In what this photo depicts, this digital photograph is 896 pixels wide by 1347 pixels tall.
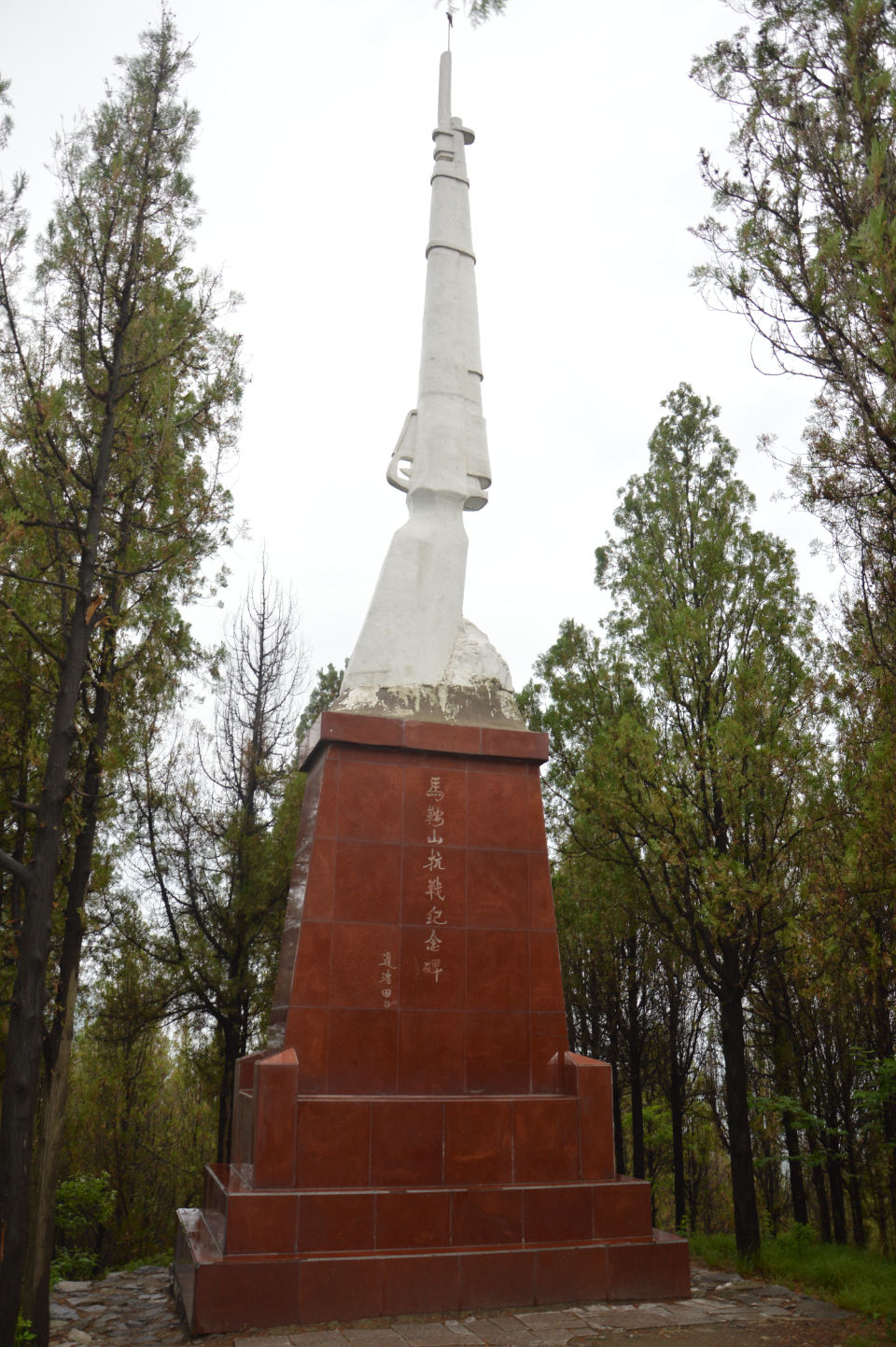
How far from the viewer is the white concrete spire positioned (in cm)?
657

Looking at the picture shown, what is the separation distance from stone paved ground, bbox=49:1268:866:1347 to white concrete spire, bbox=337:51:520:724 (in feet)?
10.6

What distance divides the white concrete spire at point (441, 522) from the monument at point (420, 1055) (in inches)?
0.9

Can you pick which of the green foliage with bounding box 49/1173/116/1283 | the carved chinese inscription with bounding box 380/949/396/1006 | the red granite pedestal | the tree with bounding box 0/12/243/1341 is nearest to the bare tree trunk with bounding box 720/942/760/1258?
the red granite pedestal

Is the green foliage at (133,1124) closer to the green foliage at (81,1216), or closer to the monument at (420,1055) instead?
the green foliage at (81,1216)

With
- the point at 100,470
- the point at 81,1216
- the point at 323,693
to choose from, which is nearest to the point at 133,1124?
the point at 81,1216

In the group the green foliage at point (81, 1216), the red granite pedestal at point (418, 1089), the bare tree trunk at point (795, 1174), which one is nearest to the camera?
the red granite pedestal at point (418, 1089)

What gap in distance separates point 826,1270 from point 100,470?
253 inches

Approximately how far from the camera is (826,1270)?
634 centimetres

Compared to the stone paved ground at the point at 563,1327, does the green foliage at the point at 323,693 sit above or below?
above

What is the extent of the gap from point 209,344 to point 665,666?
414 centimetres

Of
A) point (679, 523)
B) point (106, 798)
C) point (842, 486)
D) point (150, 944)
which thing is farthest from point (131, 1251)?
point (842, 486)

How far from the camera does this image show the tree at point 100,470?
5020 mm

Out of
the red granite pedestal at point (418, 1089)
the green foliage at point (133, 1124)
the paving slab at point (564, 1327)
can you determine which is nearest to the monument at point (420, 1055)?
the red granite pedestal at point (418, 1089)

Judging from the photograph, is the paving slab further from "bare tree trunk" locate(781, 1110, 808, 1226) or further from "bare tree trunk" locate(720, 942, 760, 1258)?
"bare tree trunk" locate(781, 1110, 808, 1226)
